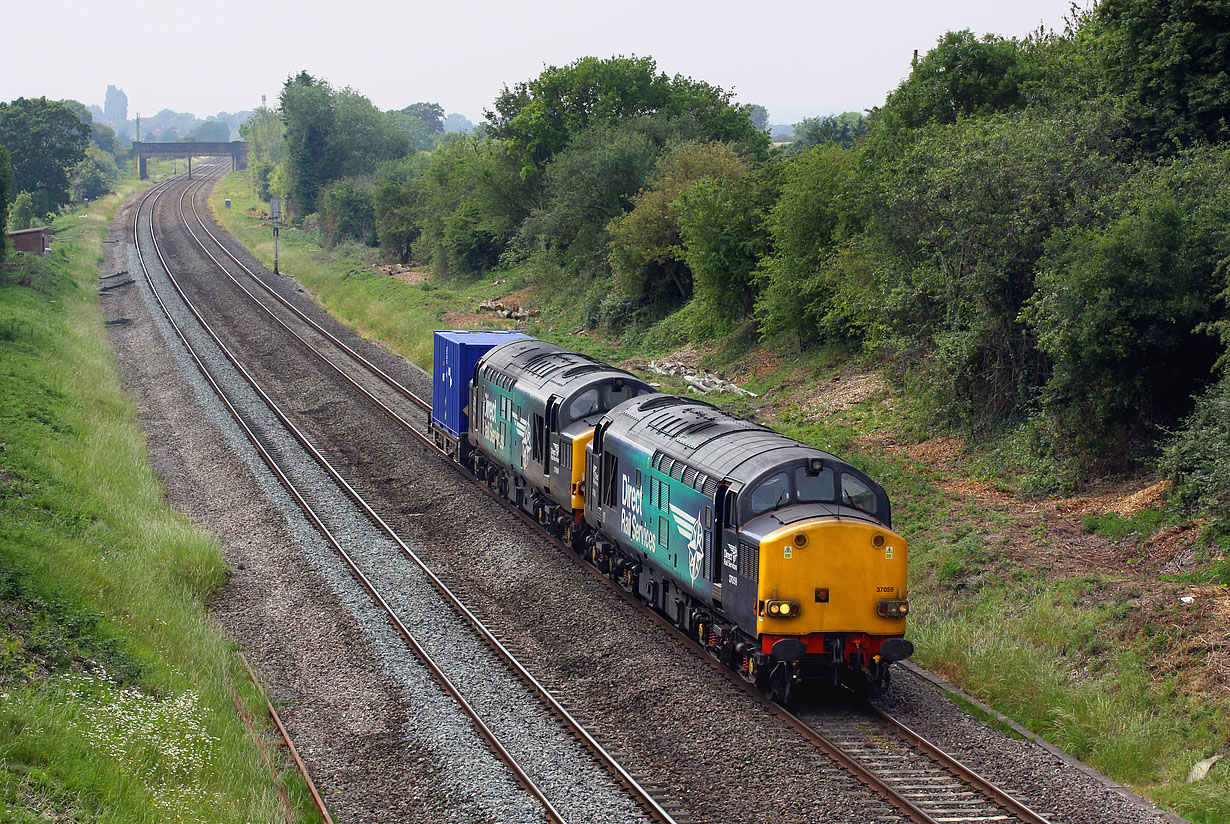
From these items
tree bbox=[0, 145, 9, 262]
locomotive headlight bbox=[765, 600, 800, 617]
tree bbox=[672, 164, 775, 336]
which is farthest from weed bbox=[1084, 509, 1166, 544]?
tree bbox=[0, 145, 9, 262]

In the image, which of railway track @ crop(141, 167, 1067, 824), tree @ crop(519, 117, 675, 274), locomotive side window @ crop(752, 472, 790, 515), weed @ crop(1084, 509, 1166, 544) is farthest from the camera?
tree @ crop(519, 117, 675, 274)

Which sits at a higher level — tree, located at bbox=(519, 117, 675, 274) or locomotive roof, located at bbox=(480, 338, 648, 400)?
tree, located at bbox=(519, 117, 675, 274)

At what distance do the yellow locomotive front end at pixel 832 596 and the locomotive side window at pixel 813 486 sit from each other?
24.8 inches

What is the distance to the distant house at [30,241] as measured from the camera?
191 feet

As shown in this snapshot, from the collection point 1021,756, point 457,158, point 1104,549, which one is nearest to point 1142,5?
point 1104,549

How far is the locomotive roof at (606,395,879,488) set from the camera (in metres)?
15.4

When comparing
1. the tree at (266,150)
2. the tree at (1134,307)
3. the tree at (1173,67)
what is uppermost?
the tree at (266,150)

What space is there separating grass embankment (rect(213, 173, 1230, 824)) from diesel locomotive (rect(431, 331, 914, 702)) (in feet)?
7.51

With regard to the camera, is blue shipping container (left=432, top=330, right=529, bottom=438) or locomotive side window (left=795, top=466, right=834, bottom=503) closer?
locomotive side window (left=795, top=466, right=834, bottom=503)

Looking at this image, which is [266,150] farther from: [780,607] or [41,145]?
[780,607]

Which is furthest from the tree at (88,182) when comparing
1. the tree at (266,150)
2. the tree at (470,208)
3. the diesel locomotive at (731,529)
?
the diesel locomotive at (731,529)

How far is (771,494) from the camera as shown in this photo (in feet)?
49.5

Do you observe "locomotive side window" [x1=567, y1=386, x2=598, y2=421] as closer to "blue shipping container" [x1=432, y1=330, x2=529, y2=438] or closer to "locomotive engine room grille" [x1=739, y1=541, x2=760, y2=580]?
"blue shipping container" [x1=432, y1=330, x2=529, y2=438]

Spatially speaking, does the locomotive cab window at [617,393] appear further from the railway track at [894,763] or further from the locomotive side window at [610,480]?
the railway track at [894,763]
